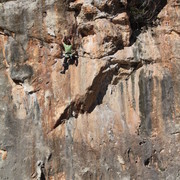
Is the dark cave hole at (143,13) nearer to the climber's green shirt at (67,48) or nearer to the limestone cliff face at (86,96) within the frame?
the limestone cliff face at (86,96)

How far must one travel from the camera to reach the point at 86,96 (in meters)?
9.99

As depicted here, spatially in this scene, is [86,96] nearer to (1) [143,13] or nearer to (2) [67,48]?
Result: (2) [67,48]

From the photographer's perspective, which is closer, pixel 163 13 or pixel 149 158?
pixel 149 158

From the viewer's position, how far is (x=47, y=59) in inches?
403

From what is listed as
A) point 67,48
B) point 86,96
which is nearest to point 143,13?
point 67,48

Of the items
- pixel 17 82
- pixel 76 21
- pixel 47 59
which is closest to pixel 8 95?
pixel 17 82

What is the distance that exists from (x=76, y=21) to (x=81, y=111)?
3.30 m

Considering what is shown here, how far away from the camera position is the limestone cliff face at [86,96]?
32.4ft

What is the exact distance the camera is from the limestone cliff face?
989 centimetres

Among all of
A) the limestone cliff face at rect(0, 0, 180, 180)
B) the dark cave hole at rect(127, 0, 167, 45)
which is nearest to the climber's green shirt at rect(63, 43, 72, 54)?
the limestone cliff face at rect(0, 0, 180, 180)

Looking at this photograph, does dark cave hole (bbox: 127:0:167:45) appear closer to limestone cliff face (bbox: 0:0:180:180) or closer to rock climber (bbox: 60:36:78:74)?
limestone cliff face (bbox: 0:0:180:180)

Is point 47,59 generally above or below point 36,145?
above

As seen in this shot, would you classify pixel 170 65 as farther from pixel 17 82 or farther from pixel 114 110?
pixel 17 82

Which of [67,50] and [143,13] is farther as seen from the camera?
[143,13]
